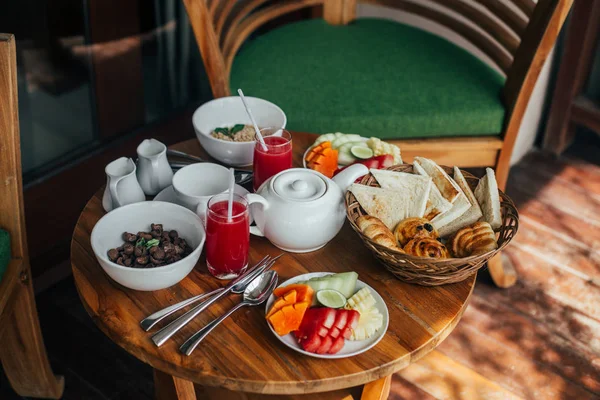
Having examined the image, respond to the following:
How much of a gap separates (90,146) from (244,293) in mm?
1336

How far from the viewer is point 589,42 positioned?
119 inches

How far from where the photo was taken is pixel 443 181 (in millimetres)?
1495

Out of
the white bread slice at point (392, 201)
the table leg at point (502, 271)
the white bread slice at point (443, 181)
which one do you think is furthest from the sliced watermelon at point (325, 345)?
the table leg at point (502, 271)

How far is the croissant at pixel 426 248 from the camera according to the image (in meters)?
1.33

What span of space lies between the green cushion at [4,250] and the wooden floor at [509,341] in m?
0.57

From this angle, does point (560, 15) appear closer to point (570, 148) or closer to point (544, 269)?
point (544, 269)

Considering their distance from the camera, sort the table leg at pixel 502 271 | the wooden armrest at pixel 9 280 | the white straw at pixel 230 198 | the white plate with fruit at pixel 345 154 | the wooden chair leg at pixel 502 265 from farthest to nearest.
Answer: the table leg at pixel 502 271, the wooden chair leg at pixel 502 265, the white plate with fruit at pixel 345 154, the wooden armrest at pixel 9 280, the white straw at pixel 230 198

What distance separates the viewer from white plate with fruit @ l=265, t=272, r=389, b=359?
47.5 inches

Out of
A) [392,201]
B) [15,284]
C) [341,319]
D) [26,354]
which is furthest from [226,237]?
[26,354]

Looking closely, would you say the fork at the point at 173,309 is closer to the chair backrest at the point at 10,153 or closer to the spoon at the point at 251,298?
the spoon at the point at 251,298

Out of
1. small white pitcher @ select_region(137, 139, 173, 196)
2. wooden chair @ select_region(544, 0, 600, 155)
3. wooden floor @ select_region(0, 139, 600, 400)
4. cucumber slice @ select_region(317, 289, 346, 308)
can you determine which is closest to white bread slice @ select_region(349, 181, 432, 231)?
cucumber slice @ select_region(317, 289, 346, 308)

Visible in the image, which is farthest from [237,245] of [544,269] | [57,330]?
[544,269]

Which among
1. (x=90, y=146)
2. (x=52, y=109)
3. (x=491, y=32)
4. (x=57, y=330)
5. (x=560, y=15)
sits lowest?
(x=57, y=330)

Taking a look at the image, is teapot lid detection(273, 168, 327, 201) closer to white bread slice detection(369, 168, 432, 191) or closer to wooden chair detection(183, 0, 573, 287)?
white bread slice detection(369, 168, 432, 191)
